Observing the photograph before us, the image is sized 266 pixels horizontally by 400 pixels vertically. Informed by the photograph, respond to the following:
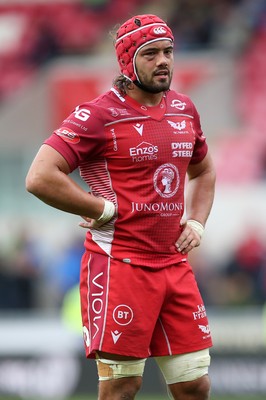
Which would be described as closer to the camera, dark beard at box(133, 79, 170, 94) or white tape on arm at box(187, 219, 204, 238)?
dark beard at box(133, 79, 170, 94)

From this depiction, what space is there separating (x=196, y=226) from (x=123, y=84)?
2.94 ft

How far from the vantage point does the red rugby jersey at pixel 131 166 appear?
5.99 meters

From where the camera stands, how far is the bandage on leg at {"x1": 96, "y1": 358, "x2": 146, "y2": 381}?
6.03 metres

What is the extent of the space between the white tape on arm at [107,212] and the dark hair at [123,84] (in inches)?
23.9

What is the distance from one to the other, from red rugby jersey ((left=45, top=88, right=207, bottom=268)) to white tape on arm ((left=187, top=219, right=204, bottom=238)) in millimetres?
237

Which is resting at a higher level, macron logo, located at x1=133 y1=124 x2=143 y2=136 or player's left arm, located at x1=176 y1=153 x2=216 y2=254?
macron logo, located at x1=133 y1=124 x2=143 y2=136

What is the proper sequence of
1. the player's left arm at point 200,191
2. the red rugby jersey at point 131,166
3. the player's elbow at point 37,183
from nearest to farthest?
the player's elbow at point 37,183, the red rugby jersey at point 131,166, the player's left arm at point 200,191

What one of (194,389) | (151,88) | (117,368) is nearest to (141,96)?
(151,88)

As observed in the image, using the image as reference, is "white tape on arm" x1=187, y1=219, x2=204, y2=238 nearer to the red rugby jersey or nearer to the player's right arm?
the red rugby jersey

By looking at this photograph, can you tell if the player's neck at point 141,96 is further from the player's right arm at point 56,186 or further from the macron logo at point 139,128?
the player's right arm at point 56,186

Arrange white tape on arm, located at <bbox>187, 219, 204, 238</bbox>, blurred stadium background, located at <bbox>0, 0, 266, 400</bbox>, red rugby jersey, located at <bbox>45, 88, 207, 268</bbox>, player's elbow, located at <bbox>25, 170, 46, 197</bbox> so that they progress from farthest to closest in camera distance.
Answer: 1. blurred stadium background, located at <bbox>0, 0, 266, 400</bbox>
2. white tape on arm, located at <bbox>187, 219, 204, 238</bbox>
3. red rugby jersey, located at <bbox>45, 88, 207, 268</bbox>
4. player's elbow, located at <bbox>25, 170, 46, 197</bbox>

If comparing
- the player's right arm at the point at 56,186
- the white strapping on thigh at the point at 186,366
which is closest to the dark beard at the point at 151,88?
the player's right arm at the point at 56,186

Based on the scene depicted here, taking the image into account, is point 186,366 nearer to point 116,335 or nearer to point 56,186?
point 116,335

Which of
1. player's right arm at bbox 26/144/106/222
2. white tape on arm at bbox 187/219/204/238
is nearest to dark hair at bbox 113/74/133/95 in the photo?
player's right arm at bbox 26/144/106/222
